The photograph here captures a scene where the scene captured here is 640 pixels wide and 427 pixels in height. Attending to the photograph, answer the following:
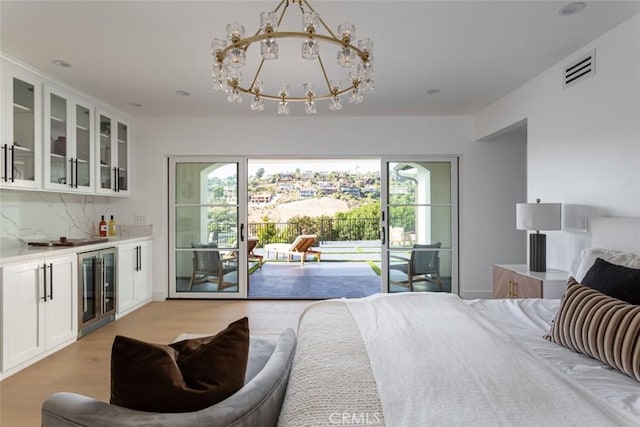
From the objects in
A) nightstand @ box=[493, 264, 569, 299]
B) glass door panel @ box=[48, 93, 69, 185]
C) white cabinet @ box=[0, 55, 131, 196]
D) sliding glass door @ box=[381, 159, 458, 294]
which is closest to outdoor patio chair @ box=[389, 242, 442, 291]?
sliding glass door @ box=[381, 159, 458, 294]

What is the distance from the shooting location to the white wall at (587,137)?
2404mm

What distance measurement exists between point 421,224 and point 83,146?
14.1 feet

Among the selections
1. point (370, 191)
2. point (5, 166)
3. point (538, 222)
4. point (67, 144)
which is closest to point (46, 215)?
point (67, 144)

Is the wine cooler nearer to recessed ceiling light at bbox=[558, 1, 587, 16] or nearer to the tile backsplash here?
the tile backsplash

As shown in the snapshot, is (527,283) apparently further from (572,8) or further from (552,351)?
(572,8)

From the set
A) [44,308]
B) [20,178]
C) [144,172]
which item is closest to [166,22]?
[20,178]

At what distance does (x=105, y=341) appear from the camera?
3.42 meters

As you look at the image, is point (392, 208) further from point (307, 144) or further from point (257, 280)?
point (257, 280)

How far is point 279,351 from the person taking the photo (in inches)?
60.3

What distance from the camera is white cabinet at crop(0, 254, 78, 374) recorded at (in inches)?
105

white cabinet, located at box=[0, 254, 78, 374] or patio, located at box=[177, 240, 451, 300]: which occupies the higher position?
white cabinet, located at box=[0, 254, 78, 374]

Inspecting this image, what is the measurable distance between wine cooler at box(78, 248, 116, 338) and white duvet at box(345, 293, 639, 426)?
10.2 ft

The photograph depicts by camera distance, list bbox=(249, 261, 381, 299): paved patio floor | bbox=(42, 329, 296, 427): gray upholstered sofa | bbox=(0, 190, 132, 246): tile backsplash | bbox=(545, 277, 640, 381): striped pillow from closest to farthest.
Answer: bbox=(42, 329, 296, 427): gray upholstered sofa < bbox=(545, 277, 640, 381): striped pillow < bbox=(0, 190, 132, 246): tile backsplash < bbox=(249, 261, 381, 299): paved patio floor

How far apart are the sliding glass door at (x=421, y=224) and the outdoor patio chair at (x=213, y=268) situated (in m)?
2.17
